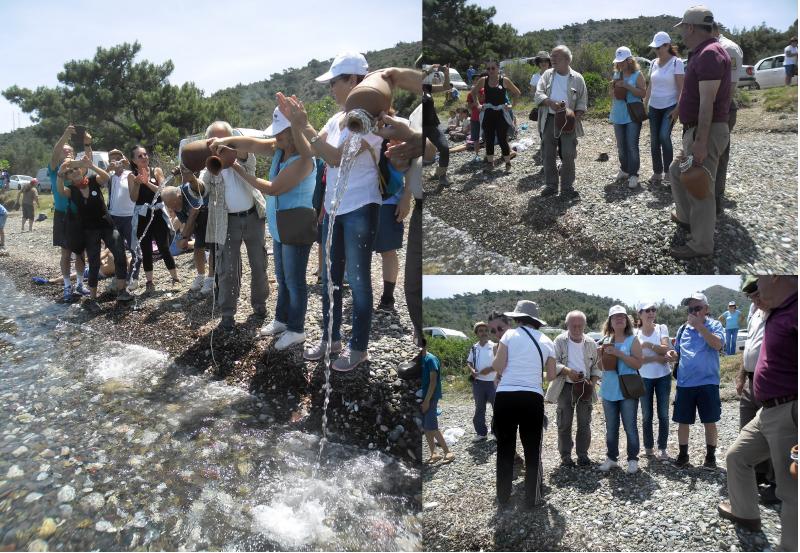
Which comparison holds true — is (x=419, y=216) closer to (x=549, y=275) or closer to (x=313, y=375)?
(x=549, y=275)

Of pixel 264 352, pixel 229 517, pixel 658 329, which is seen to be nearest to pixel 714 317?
pixel 658 329

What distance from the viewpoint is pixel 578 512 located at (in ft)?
8.95

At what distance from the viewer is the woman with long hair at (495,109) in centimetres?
232

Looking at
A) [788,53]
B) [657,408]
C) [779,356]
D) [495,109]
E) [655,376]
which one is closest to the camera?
[788,53]

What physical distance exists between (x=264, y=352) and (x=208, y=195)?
5.91 feet

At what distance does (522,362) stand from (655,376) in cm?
176

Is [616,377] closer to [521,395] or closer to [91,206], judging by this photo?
[521,395]

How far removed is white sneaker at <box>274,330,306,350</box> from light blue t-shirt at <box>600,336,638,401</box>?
81.8 inches

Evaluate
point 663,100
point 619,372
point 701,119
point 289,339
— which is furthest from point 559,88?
point 289,339

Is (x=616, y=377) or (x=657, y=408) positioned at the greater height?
(x=616, y=377)

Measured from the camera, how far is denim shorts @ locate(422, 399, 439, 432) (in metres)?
2.98

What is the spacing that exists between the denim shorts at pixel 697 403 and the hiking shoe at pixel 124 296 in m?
5.66

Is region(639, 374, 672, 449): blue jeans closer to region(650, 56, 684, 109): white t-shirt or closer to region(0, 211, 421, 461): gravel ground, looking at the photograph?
region(0, 211, 421, 461): gravel ground

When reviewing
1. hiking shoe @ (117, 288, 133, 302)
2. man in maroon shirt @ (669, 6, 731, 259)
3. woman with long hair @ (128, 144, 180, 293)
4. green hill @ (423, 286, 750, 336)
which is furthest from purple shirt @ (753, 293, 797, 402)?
hiking shoe @ (117, 288, 133, 302)
